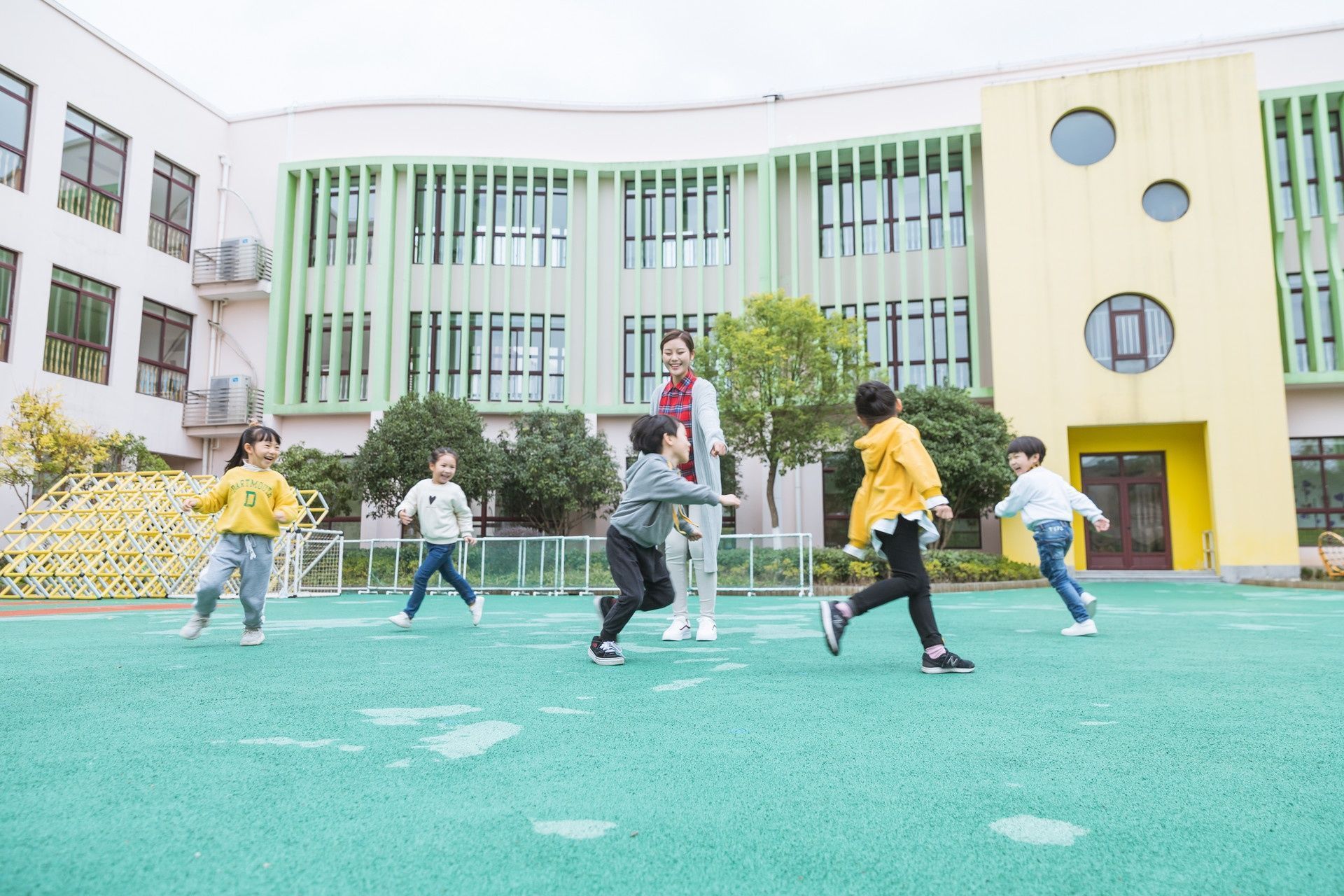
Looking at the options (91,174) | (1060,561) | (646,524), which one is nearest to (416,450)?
(91,174)

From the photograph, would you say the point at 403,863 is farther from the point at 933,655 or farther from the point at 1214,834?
the point at 933,655

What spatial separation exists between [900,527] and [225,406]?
20.6 metres

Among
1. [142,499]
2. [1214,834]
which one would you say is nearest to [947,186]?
[142,499]

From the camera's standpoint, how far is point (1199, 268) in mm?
17266

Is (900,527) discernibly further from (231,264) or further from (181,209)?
(181,209)

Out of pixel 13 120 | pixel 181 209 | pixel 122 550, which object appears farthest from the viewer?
pixel 181 209

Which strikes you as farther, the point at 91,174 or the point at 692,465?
the point at 91,174

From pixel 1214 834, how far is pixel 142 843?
83.6 inches

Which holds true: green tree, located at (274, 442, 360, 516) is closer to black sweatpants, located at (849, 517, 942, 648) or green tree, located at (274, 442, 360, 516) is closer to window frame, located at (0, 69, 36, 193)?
window frame, located at (0, 69, 36, 193)

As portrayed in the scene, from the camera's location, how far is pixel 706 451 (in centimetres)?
512

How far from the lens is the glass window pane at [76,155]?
59.2 ft

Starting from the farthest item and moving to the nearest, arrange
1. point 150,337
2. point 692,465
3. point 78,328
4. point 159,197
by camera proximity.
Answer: point 159,197
point 150,337
point 78,328
point 692,465

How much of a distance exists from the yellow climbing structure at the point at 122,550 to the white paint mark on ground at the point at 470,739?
32.6 ft

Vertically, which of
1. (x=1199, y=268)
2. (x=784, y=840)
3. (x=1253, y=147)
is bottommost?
(x=784, y=840)
